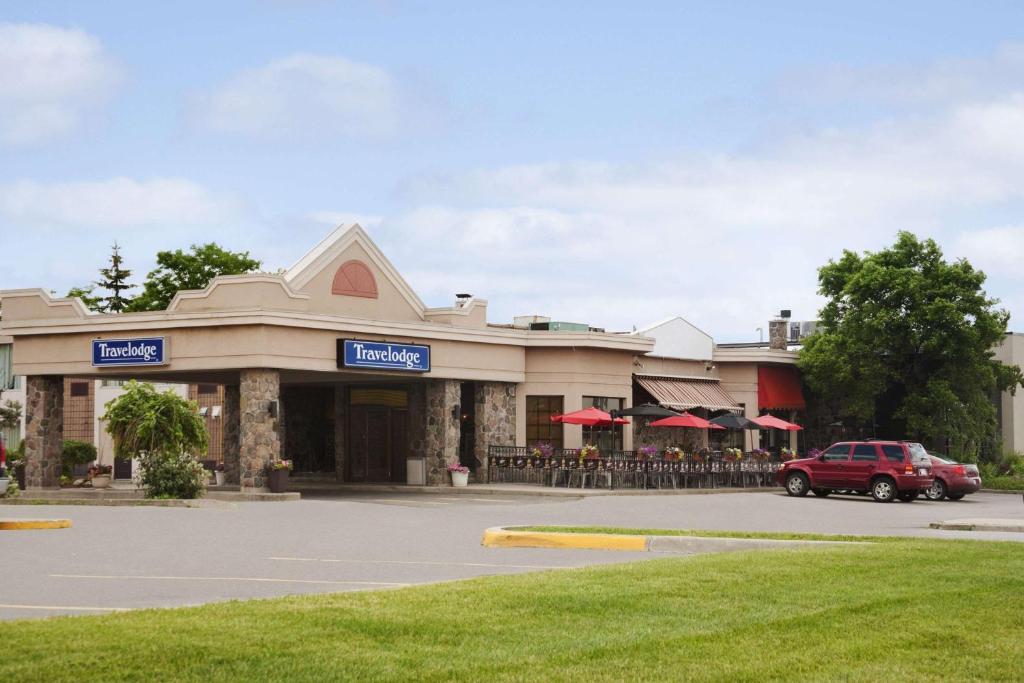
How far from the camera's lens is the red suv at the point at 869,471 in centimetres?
3431

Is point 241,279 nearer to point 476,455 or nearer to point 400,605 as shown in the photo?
point 476,455

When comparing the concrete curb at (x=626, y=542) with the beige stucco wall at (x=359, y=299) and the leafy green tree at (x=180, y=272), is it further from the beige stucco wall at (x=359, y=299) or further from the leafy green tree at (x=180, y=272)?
the leafy green tree at (x=180, y=272)

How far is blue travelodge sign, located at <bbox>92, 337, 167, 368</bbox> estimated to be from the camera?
3638 cm

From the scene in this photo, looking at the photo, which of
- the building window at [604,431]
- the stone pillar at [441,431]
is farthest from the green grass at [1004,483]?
the stone pillar at [441,431]

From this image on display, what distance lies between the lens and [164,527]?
75.6 feet

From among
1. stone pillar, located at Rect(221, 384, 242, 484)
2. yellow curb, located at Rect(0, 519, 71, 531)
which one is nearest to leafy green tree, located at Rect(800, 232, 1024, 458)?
stone pillar, located at Rect(221, 384, 242, 484)

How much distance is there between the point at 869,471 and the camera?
115ft

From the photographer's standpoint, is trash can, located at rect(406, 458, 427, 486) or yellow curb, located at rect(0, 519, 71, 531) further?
trash can, located at rect(406, 458, 427, 486)

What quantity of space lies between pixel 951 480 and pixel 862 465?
2.90 meters

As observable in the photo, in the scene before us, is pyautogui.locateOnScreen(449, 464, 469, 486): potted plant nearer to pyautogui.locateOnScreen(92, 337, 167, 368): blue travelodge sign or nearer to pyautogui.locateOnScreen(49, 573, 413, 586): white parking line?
pyautogui.locateOnScreen(92, 337, 167, 368): blue travelodge sign

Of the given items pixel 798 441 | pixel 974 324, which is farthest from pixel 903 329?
pixel 798 441

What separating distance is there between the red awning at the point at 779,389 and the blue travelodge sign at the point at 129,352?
81.2 ft

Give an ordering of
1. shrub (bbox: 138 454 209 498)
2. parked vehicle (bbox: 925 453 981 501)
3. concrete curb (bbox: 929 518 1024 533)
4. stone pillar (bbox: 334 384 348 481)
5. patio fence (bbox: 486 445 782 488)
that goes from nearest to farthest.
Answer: concrete curb (bbox: 929 518 1024 533)
shrub (bbox: 138 454 209 498)
parked vehicle (bbox: 925 453 981 501)
patio fence (bbox: 486 445 782 488)
stone pillar (bbox: 334 384 348 481)

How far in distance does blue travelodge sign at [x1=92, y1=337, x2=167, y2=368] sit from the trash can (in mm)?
→ 8776
